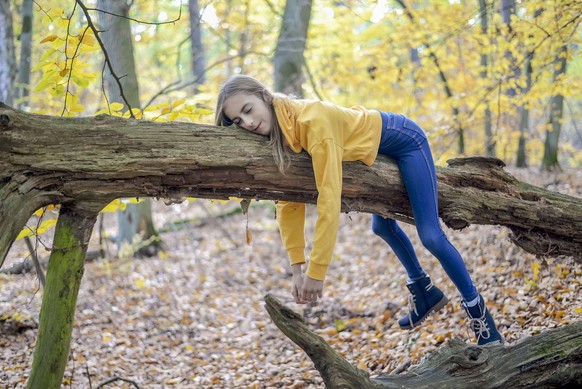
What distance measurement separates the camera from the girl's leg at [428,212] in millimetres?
3232

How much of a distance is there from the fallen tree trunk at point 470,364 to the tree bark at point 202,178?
0.82m

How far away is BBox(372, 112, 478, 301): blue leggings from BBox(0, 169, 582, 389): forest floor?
0.64 meters

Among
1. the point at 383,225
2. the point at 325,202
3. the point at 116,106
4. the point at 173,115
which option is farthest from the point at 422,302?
the point at 116,106

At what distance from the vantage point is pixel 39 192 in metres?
2.57

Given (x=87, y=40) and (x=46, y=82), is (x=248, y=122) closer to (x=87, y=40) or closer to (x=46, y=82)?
(x=87, y=40)

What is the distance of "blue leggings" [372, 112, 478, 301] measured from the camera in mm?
3238

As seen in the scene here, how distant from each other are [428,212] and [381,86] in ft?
20.9

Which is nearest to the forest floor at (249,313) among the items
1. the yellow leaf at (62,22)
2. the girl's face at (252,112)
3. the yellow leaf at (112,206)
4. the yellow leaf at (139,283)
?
the yellow leaf at (139,283)

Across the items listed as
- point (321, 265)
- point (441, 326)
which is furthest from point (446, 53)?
point (321, 265)

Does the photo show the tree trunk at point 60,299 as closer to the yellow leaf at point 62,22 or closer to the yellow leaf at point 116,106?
the yellow leaf at point 116,106

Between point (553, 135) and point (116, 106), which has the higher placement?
point (553, 135)

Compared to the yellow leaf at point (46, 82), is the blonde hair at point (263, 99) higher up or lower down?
lower down

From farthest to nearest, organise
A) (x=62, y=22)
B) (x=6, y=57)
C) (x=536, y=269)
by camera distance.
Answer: (x=6, y=57), (x=536, y=269), (x=62, y=22)

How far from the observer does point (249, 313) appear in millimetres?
5699
